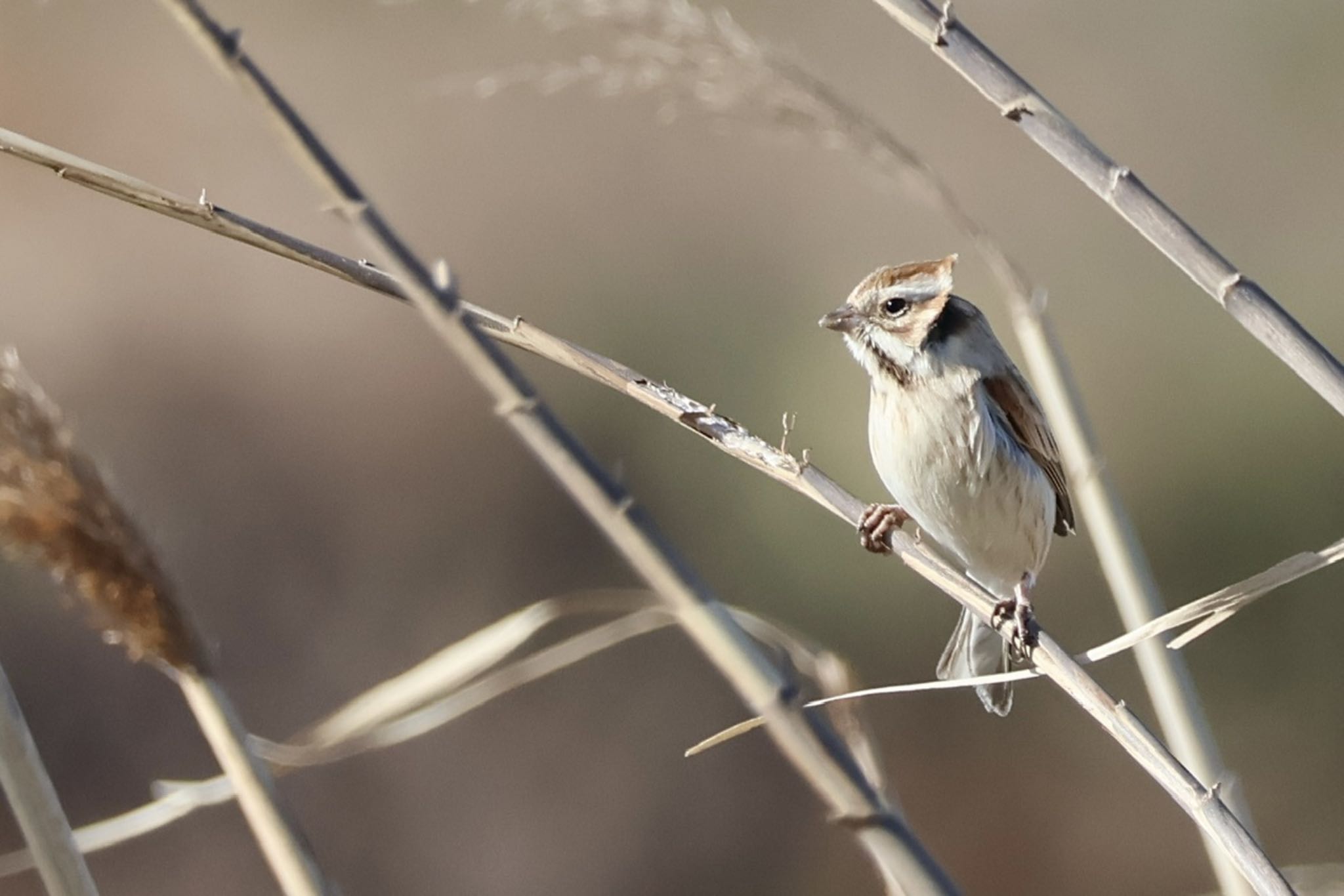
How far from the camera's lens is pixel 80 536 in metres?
1.52

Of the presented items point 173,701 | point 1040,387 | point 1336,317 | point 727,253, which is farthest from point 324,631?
point 1040,387

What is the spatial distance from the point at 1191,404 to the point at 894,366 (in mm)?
5912

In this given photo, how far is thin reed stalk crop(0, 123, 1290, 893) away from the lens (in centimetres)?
133

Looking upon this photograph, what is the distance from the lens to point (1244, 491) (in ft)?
25.8

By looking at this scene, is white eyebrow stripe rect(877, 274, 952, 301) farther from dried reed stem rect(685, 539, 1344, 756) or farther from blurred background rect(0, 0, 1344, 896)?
blurred background rect(0, 0, 1344, 896)

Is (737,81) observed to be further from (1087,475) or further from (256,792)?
(256,792)

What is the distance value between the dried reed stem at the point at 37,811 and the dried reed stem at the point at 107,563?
0.49ft

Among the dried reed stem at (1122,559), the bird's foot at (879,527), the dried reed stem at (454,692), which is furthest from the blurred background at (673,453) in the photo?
the dried reed stem at (454,692)

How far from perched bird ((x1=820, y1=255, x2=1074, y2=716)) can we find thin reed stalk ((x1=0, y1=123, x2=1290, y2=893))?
0.77 metres

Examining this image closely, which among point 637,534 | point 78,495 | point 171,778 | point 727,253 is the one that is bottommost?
point 637,534

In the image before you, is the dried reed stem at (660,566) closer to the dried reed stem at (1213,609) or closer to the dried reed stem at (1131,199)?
the dried reed stem at (1213,609)

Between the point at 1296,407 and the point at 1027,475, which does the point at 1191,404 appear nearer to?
the point at 1296,407

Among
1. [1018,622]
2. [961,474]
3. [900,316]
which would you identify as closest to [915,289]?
[900,316]

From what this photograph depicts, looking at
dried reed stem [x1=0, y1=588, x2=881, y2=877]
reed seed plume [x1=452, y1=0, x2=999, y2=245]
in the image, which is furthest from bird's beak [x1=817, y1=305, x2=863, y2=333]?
dried reed stem [x1=0, y1=588, x2=881, y2=877]
